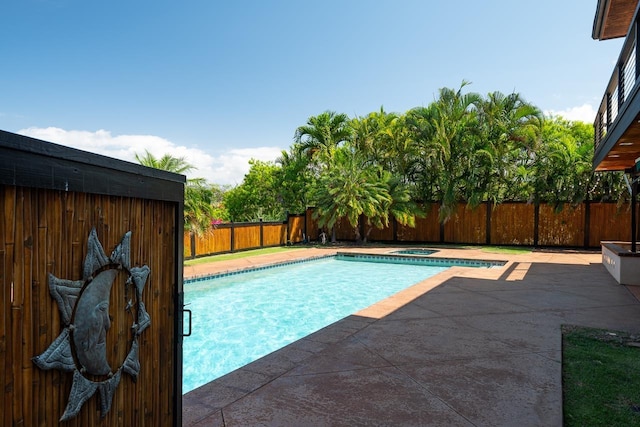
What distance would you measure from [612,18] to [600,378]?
7261mm

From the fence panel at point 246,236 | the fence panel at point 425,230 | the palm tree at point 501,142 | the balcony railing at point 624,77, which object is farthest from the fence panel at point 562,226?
the fence panel at point 246,236

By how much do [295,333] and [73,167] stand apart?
5.80 metres

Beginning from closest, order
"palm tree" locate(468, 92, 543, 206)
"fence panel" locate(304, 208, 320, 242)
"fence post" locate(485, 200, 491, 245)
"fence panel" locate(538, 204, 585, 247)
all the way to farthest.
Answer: "fence panel" locate(538, 204, 585, 247), "palm tree" locate(468, 92, 543, 206), "fence post" locate(485, 200, 491, 245), "fence panel" locate(304, 208, 320, 242)

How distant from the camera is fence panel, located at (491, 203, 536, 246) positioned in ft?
54.8

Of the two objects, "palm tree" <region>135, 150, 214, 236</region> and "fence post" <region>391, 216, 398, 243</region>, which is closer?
"palm tree" <region>135, 150, 214, 236</region>

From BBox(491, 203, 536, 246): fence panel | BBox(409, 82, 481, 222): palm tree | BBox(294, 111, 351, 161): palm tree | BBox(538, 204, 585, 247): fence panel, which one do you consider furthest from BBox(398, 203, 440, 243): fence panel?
BBox(294, 111, 351, 161): palm tree

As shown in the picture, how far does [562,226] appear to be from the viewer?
53.2 feet

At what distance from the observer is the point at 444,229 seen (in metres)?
18.1

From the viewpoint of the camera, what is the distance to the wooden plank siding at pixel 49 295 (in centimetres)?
139

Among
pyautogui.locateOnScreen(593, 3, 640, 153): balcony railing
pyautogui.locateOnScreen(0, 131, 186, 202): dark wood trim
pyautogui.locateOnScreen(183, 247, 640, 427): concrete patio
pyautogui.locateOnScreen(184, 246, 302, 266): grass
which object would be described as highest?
pyautogui.locateOnScreen(593, 3, 640, 153): balcony railing

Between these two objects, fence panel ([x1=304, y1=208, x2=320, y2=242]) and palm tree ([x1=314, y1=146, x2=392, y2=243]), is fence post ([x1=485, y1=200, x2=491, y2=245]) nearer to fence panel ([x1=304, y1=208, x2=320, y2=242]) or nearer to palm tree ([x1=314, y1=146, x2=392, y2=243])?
palm tree ([x1=314, y1=146, x2=392, y2=243])

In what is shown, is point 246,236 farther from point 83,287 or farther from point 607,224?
point 83,287

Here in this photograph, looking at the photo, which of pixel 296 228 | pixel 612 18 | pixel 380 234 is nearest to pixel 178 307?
pixel 612 18

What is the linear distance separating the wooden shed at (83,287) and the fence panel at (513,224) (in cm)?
1658
